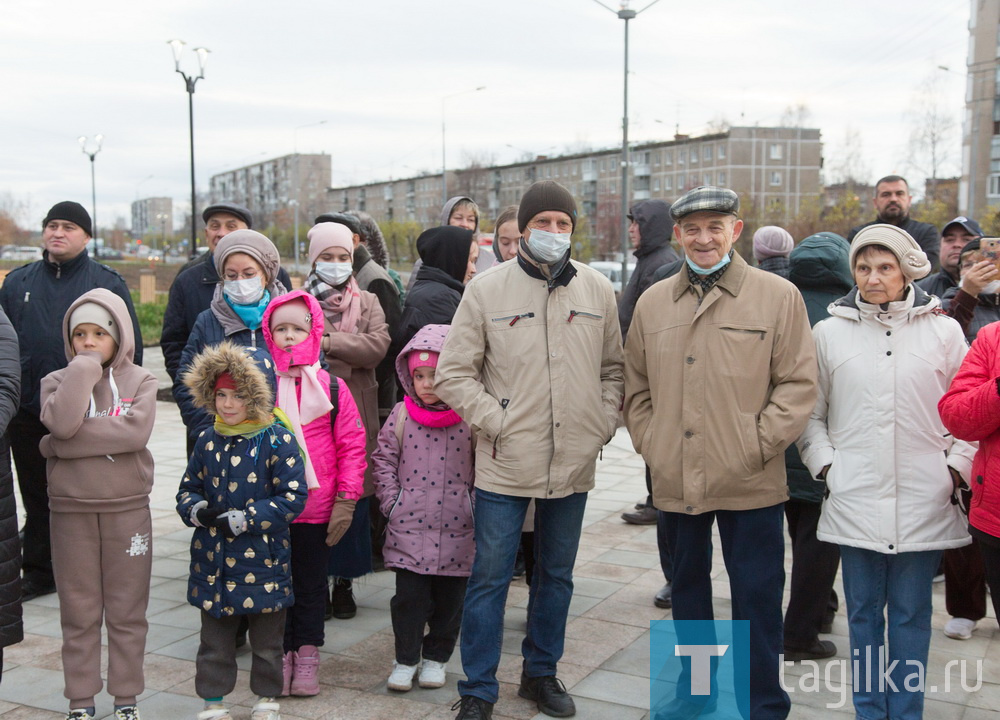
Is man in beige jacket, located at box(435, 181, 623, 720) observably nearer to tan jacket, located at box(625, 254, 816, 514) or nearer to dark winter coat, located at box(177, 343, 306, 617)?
tan jacket, located at box(625, 254, 816, 514)

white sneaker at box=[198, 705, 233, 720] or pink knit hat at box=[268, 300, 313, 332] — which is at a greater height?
pink knit hat at box=[268, 300, 313, 332]

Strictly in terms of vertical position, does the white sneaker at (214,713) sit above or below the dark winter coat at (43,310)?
below

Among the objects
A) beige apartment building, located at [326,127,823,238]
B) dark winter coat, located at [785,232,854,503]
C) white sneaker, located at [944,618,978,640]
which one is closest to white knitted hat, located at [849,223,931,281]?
dark winter coat, located at [785,232,854,503]

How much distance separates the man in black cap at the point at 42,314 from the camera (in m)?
5.19

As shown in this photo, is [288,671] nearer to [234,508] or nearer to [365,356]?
[234,508]

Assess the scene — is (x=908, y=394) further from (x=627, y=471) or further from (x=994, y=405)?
(x=627, y=471)

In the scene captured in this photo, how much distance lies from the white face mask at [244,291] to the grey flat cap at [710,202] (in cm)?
196

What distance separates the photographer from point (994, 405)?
129 inches

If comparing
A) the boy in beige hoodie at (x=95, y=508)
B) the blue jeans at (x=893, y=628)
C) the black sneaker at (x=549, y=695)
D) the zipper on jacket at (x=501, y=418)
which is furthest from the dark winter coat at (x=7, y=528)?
the blue jeans at (x=893, y=628)

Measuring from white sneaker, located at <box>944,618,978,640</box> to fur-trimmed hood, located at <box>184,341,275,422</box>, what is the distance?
3.59 m

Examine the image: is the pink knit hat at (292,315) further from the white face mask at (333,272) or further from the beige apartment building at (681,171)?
the beige apartment building at (681,171)

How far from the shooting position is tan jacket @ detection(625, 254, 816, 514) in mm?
3543

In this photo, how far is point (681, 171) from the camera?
8888 cm

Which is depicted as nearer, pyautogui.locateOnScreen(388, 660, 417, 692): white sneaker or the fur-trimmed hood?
the fur-trimmed hood
